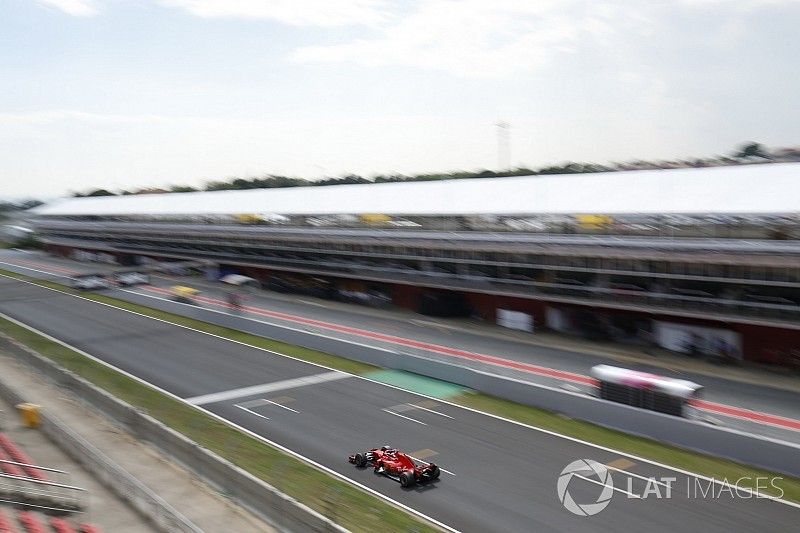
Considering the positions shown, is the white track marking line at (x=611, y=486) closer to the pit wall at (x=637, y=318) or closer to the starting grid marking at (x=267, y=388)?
the starting grid marking at (x=267, y=388)

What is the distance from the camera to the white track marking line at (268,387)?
27312 millimetres

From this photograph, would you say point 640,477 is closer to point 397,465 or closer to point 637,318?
point 397,465

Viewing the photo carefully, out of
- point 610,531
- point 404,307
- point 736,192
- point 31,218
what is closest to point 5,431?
point 610,531

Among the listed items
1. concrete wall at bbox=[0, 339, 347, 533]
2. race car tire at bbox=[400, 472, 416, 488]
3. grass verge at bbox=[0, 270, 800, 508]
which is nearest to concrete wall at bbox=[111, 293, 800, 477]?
grass verge at bbox=[0, 270, 800, 508]

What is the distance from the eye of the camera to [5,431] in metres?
21.4

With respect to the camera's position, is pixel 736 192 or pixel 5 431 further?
pixel 736 192

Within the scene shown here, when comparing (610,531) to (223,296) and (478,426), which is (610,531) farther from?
(223,296)

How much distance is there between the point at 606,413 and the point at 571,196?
77.6ft

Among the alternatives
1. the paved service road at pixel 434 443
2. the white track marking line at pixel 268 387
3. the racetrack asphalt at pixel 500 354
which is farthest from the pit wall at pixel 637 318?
the white track marking line at pixel 268 387

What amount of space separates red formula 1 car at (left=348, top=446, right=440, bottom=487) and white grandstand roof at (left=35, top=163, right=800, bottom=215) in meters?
22.5

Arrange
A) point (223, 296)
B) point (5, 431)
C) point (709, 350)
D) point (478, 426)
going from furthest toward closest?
1. point (223, 296)
2. point (709, 350)
3. point (478, 426)
4. point (5, 431)

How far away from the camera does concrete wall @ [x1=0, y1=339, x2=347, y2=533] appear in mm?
13836

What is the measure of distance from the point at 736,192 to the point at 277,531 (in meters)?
31.5
